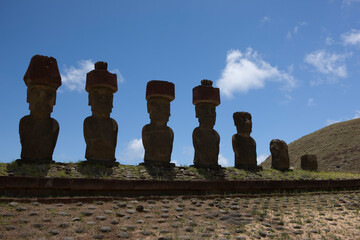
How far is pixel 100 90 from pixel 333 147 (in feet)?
78.2

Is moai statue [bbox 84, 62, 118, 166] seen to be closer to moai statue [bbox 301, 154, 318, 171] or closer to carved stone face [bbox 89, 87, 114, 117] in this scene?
carved stone face [bbox 89, 87, 114, 117]

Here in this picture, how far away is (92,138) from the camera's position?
1020cm

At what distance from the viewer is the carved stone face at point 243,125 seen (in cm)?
1355

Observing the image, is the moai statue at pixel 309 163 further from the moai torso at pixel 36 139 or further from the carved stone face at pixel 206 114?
the moai torso at pixel 36 139

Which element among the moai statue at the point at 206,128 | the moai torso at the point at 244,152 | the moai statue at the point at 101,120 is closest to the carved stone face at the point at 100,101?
the moai statue at the point at 101,120

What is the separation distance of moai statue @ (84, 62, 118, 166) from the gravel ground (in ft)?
10.2

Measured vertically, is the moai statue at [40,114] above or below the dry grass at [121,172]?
above

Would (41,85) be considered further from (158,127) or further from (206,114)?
(206,114)

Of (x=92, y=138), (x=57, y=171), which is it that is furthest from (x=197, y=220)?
(x=92, y=138)

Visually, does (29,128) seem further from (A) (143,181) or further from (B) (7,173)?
(A) (143,181)

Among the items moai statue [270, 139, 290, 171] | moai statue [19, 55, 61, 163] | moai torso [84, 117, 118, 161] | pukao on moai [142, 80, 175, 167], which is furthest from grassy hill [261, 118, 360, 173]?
moai statue [19, 55, 61, 163]

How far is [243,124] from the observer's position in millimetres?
13586

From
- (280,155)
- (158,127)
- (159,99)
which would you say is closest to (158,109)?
(159,99)

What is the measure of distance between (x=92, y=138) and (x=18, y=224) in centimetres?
529
